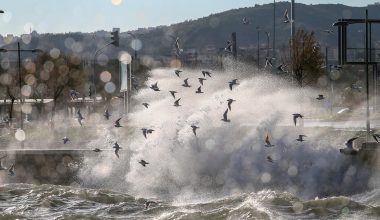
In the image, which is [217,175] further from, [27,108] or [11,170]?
[27,108]

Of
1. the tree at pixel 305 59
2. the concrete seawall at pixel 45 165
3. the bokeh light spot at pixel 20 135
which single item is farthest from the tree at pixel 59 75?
the concrete seawall at pixel 45 165

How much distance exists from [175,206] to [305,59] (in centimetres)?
2681

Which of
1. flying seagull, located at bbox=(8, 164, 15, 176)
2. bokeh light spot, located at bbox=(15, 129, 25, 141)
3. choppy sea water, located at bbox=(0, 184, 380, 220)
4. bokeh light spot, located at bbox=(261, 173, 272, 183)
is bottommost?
choppy sea water, located at bbox=(0, 184, 380, 220)

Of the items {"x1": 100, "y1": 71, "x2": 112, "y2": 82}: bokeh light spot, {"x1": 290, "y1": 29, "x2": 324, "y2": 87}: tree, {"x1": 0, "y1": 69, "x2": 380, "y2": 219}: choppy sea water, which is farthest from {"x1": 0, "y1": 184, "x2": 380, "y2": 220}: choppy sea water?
{"x1": 100, "y1": 71, "x2": 112, "y2": 82}: bokeh light spot

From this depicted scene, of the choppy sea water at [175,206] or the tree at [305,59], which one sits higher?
the tree at [305,59]

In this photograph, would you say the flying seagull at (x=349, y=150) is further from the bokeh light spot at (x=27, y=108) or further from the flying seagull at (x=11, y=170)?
the bokeh light spot at (x=27, y=108)

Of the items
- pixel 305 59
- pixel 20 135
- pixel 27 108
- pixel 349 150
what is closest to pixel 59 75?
pixel 27 108

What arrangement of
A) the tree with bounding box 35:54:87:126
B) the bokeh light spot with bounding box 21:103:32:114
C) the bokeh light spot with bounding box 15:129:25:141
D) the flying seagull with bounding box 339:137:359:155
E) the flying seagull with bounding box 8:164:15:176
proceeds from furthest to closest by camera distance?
the tree with bounding box 35:54:87:126 → the bokeh light spot with bounding box 21:103:32:114 → the bokeh light spot with bounding box 15:129:25:141 → the flying seagull with bounding box 8:164:15:176 → the flying seagull with bounding box 339:137:359:155

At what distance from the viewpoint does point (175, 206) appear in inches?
894

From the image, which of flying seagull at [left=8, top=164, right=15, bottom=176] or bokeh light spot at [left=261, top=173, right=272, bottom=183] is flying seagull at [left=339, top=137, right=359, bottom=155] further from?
flying seagull at [left=8, top=164, right=15, bottom=176]

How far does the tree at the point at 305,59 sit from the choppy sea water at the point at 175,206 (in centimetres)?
2205

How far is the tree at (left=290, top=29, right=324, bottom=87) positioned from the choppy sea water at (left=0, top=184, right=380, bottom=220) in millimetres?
22047

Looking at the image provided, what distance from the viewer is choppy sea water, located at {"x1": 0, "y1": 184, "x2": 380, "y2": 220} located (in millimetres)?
19969

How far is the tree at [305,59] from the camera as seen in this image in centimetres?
4651
